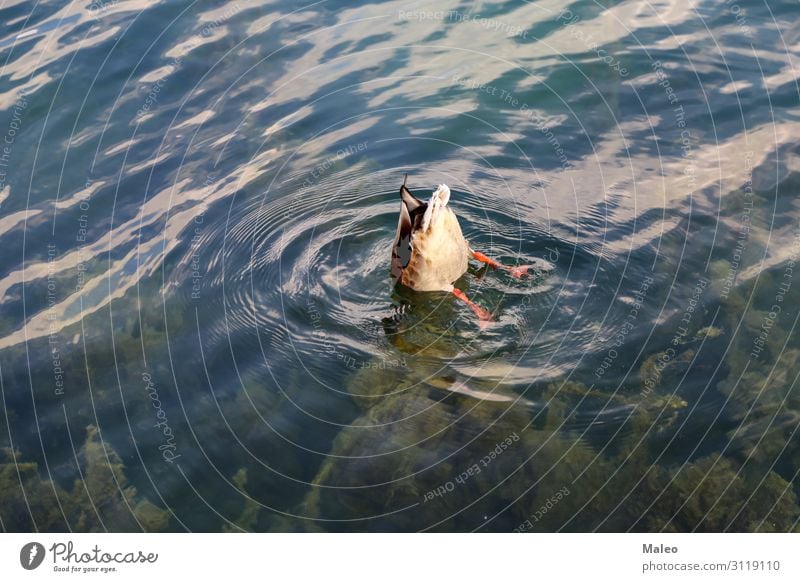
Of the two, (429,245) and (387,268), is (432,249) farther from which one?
(387,268)

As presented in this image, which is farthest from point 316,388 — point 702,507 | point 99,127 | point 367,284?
point 99,127

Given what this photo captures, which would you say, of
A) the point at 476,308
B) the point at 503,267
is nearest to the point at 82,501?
the point at 476,308

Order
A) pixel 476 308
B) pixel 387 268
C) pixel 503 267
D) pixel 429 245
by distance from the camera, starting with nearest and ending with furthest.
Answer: pixel 429 245, pixel 476 308, pixel 503 267, pixel 387 268

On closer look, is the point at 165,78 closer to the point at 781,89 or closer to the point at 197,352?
the point at 197,352

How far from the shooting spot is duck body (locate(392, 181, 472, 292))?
8.91 metres

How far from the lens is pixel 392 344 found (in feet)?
28.9

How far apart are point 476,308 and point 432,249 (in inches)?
30.8

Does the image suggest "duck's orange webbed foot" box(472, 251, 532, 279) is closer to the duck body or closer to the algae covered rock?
the duck body

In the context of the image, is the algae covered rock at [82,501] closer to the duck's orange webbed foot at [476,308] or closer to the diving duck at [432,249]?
the diving duck at [432,249]

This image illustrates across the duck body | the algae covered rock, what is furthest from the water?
the duck body

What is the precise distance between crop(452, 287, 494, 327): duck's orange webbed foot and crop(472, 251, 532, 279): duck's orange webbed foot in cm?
51

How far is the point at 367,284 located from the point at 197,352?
2.05m

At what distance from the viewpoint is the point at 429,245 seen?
9055 millimetres

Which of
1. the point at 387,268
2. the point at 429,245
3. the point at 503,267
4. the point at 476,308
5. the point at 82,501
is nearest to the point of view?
the point at 82,501
